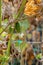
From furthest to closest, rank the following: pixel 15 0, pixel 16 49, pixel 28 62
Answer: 1. pixel 28 62
2. pixel 16 49
3. pixel 15 0

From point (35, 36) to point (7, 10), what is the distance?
169 cm

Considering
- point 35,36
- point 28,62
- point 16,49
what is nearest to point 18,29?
point 16,49

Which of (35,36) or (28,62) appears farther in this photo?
(35,36)

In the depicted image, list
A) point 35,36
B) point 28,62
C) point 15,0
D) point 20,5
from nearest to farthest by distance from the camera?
1. point 20,5
2. point 15,0
3. point 28,62
4. point 35,36

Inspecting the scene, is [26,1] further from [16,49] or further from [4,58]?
[16,49]

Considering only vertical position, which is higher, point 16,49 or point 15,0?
point 15,0

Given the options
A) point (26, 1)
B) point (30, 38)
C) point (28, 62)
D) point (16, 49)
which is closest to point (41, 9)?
point (26, 1)

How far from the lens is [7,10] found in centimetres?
78

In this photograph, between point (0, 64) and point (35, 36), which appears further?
point (35, 36)

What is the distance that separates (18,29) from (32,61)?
1.69 metres

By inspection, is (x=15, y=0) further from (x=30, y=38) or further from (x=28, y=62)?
(x=30, y=38)

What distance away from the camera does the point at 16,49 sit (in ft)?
3.07

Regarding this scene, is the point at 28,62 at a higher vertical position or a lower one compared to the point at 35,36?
lower

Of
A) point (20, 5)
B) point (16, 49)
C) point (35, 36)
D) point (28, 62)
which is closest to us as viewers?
point (20, 5)
